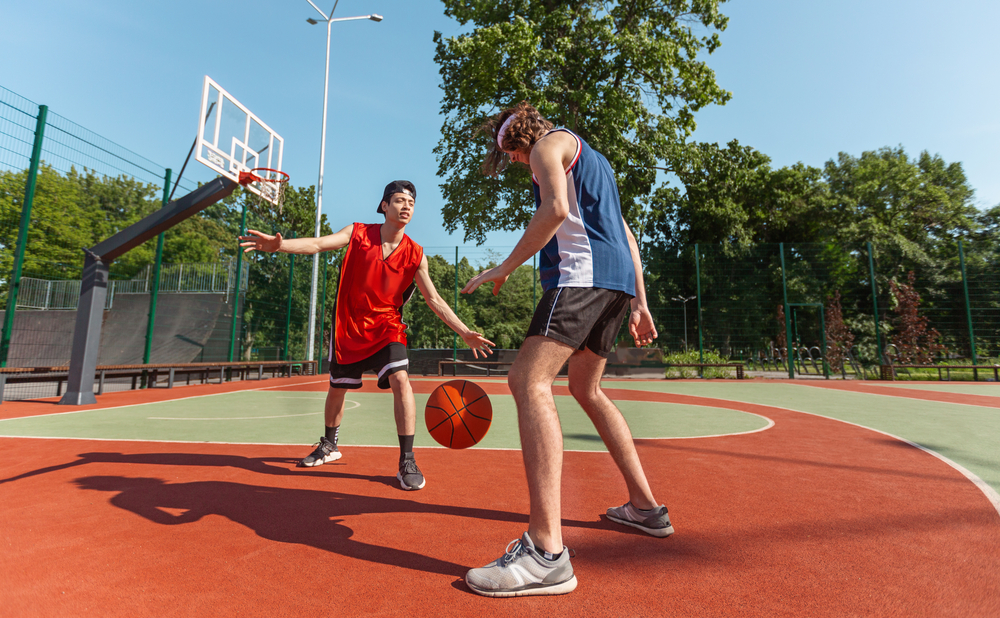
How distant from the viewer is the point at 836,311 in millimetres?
20453

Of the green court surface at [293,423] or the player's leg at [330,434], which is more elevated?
the player's leg at [330,434]

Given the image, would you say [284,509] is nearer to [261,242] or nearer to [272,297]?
[261,242]

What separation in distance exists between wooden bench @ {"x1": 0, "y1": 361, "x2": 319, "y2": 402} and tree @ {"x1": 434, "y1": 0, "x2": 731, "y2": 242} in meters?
10.9

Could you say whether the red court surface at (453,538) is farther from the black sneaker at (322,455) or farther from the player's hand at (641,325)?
the player's hand at (641,325)

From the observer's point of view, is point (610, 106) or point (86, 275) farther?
point (610, 106)

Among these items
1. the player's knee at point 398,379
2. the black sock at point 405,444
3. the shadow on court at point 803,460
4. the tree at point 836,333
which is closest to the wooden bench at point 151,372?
the player's knee at point 398,379

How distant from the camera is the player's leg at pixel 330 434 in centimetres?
382

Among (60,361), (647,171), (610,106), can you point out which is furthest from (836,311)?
(60,361)

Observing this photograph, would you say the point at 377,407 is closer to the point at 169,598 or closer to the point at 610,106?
the point at 169,598

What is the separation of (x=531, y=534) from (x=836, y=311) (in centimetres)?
2288

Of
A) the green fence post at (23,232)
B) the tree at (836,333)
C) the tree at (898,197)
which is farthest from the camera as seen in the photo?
the tree at (898,197)

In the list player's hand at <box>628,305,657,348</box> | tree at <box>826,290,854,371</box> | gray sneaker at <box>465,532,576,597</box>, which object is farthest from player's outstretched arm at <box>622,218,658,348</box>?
tree at <box>826,290,854,371</box>

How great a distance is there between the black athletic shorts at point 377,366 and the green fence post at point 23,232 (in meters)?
7.97

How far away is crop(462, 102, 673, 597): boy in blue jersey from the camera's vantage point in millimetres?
1888
